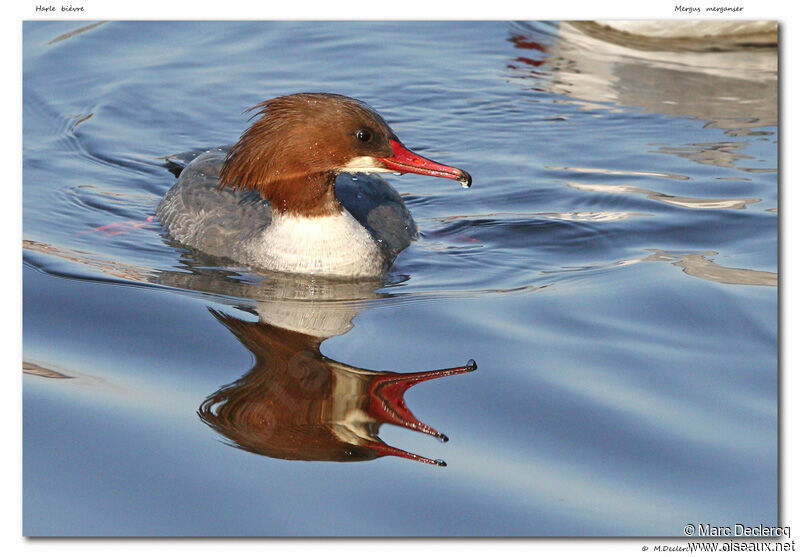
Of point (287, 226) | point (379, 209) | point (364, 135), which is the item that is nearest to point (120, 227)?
point (287, 226)

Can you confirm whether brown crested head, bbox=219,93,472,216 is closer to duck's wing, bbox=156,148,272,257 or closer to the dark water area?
duck's wing, bbox=156,148,272,257

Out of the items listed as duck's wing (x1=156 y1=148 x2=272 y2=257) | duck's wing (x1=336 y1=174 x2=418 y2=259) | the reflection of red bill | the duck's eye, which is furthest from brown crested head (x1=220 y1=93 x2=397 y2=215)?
the reflection of red bill

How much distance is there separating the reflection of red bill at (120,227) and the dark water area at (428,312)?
0.13ft

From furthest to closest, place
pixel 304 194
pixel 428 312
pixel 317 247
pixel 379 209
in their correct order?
pixel 379 209 < pixel 317 247 < pixel 304 194 < pixel 428 312

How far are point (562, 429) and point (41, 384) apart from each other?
2.61 m

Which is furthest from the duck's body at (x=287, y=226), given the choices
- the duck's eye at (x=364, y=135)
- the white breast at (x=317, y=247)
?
the duck's eye at (x=364, y=135)

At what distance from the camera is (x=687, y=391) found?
228 inches

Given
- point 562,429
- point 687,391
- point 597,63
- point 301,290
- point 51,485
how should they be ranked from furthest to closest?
1. point 597,63
2. point 301,290
3. point 687,391
4. point 562,429
5. point 51,485

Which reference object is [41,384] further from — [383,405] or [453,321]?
[453,321]

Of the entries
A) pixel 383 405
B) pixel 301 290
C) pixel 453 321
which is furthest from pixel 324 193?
pixel 383 405

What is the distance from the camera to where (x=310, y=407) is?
5.62 m

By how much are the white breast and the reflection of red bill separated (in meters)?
1.33

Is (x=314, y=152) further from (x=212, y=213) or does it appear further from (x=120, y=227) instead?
(x=120, y=227)

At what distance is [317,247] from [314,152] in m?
0.66
